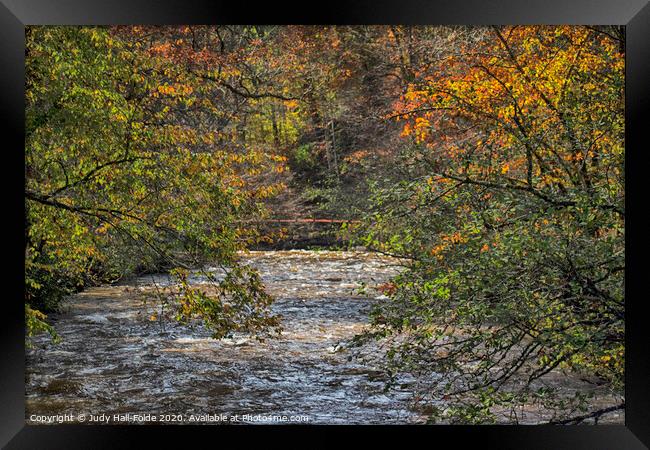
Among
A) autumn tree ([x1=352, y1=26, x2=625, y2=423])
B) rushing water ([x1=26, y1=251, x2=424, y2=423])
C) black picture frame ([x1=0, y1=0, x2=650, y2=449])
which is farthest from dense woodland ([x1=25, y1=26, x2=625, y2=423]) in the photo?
rushing water ([x1=26, y1=251, x2=424, y2=423])

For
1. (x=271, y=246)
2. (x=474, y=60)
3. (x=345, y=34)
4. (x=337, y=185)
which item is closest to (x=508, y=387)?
(x=474, y=60)

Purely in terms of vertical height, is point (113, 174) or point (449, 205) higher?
point (113, 174)

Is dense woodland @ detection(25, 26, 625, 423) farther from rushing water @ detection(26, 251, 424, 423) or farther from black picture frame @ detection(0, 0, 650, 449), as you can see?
rushing water @ detection(26, 251, 424, 423)

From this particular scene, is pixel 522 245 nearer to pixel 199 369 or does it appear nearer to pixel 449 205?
pixel 449 205

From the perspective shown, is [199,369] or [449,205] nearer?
[449,205]

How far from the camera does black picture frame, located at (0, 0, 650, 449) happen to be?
14.1 ft

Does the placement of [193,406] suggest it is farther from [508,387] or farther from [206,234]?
[508,387]

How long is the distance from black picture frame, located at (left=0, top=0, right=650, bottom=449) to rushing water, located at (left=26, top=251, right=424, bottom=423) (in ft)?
5.38

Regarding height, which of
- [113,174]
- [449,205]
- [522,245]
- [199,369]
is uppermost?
[113,174]
